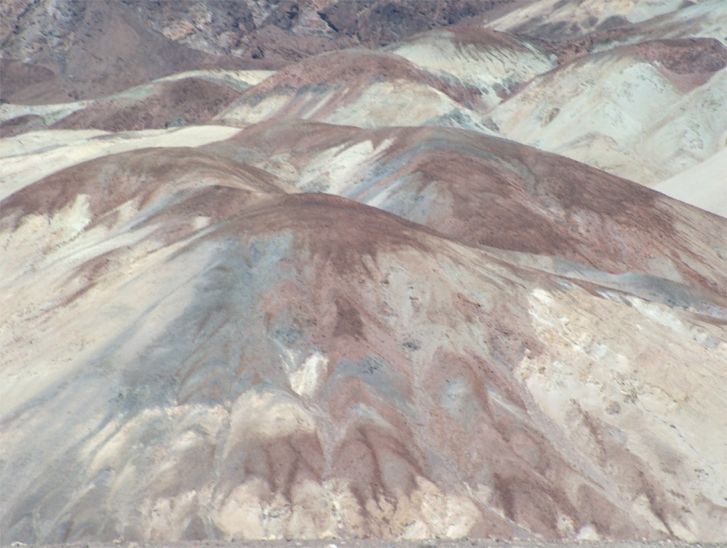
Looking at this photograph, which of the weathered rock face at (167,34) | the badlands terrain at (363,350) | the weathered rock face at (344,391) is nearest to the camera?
the weathered rock face at (344,391)

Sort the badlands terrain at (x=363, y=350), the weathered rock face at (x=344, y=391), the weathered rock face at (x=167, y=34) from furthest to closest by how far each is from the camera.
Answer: the weathered rock face at (x=167, y=34) < the badlands terrain at (x=363, y=350) < the weathered rock face at (x=344, y=391)

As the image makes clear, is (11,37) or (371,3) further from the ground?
(11,37)

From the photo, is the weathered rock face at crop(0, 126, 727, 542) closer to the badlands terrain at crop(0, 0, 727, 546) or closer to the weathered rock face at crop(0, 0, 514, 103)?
the badlands terrain at crop(0, 0, 727, 546)

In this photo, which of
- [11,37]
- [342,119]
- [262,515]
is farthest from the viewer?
[11,37]

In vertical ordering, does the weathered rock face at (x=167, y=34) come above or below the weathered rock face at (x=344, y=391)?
below

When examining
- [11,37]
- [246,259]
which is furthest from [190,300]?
[11,37]

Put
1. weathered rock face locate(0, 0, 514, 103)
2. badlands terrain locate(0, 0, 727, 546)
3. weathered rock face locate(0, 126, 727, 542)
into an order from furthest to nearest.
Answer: weathered rock face locate(0, 0, 514, 103) → badlands terrain locate(0, 0, 727, 546) → weathered rock face locate(0, 126, 727, 542)

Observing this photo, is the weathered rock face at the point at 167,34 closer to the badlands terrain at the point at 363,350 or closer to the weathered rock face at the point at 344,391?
the badlands terrain at the point at 363,350

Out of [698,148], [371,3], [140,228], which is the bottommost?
[371,3]

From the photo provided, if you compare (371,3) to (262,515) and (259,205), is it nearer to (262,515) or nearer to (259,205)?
(259,205)

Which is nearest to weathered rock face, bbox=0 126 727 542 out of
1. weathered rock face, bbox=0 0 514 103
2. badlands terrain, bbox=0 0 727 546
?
badlands terrain, bbox=0 0 727 546

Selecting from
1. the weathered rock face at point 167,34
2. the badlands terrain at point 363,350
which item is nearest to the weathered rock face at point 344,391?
the badlands terrain at point 363,350
